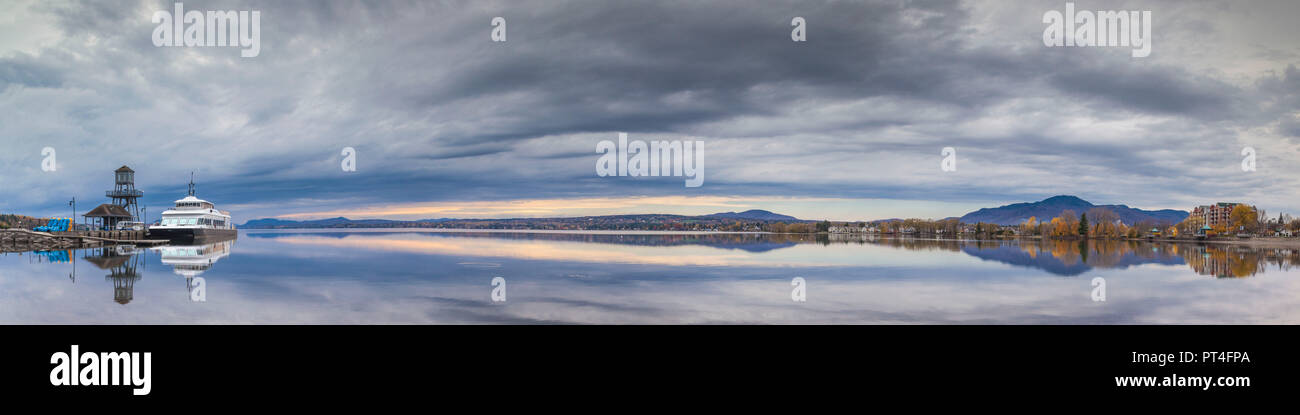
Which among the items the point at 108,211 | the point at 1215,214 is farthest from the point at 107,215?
the point at 1215,214

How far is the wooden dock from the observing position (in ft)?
145

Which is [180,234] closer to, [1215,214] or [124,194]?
[124,194]

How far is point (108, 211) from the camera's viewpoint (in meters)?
61.2

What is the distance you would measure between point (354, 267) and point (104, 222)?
53795 mm

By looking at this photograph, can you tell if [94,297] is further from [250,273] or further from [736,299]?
[736,299]

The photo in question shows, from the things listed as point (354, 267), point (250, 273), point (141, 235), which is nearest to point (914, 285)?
point (354, 267)

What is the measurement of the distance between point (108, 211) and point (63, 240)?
14.2 m

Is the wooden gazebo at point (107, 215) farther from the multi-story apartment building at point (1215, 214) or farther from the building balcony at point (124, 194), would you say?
the multi-story apartment building at point (1215, 214)

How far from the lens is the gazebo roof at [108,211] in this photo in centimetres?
6009

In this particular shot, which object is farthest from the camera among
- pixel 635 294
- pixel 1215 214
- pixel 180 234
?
pixel 1215 214

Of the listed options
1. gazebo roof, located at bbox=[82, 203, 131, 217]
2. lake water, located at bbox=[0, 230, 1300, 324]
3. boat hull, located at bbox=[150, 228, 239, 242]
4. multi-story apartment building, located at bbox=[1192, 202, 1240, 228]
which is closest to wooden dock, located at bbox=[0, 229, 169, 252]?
boat hull, located at bbox=[150, 228, 239, 242]

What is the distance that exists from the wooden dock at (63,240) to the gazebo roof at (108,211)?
380 centimetres

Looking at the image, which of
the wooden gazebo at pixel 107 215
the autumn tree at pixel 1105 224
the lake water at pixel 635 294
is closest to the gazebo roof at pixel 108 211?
the wooden gazebo at pixel 107 215

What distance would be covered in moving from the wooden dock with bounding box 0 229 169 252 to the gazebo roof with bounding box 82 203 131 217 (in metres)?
3.80
